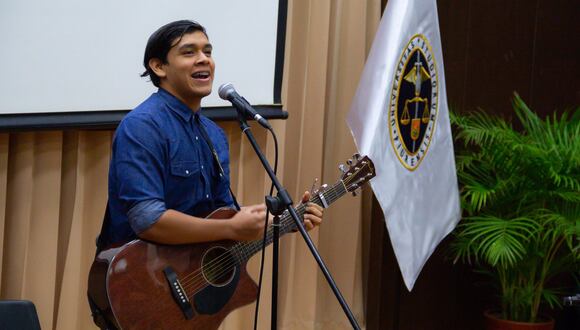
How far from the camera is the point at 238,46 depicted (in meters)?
3.77

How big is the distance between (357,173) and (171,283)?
0.84 m

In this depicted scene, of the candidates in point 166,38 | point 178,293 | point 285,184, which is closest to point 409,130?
point 285,184

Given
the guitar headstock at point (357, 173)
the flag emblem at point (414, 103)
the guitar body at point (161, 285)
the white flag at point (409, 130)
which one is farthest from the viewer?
the flag emblem at point (414, 103)

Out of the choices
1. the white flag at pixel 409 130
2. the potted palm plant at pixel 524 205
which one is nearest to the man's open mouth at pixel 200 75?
the white flag at pixel 409 130

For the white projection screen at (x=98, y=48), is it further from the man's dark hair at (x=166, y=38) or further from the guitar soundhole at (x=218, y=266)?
the guitar soundhole at (x=218, y=266)

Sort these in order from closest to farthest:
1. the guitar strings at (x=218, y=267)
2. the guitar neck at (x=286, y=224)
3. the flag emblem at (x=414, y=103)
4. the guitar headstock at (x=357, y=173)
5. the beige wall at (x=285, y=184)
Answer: the guitar strings at (x=218, y=267) → the guitar neck at (x=286, y=224) → the guitar headstock at (x=357, y=173) → the beige wall at (x=285, y=184) → the flag emblem at (x=414, y=103)

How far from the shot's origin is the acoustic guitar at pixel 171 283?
2.60 metres

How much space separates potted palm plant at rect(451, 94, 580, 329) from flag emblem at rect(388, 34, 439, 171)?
20 centimetres

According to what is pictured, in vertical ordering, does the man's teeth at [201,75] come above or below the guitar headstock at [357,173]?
above

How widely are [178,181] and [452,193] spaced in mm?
1755

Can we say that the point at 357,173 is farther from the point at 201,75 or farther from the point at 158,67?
the point at 158,67

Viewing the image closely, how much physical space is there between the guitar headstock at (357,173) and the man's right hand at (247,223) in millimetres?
481

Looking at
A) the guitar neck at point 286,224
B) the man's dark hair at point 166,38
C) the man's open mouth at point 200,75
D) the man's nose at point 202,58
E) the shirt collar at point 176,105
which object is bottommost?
the guitar neck at point 286,224

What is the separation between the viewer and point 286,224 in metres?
2.95
